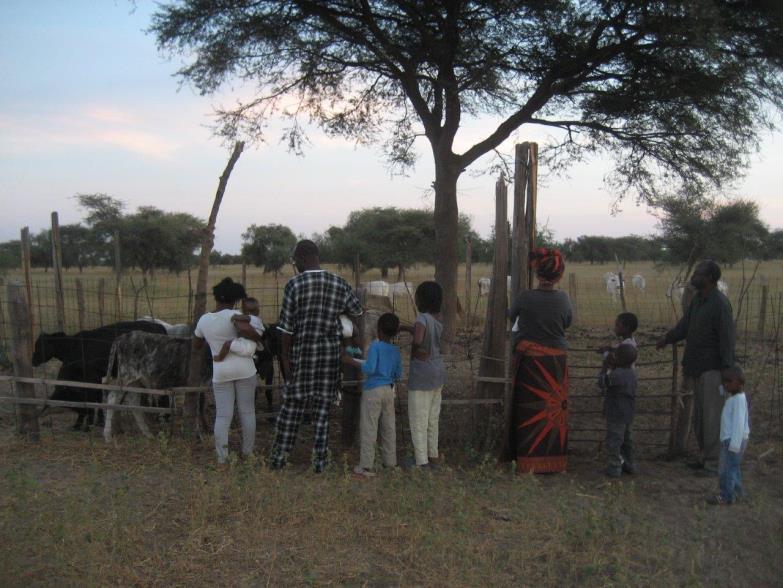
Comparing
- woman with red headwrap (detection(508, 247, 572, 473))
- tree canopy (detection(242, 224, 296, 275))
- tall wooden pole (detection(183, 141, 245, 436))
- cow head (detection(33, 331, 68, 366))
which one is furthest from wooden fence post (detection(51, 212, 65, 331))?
tree canopy (detection(242, 224, 296, 275))

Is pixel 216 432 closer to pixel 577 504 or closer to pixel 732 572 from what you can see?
pixel 577 504

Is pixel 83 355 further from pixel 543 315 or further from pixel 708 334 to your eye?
pixel 708 334

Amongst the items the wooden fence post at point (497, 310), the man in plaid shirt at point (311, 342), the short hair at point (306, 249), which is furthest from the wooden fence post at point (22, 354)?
the wooden fence post at point (497, 310)

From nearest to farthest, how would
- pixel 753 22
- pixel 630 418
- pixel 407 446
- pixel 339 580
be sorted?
pixel 339 580 → pixel 630 418 → pixel 407 446 → pixel 753 22

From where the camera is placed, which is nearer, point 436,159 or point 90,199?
point 436,159

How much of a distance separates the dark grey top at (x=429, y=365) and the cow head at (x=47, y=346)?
4.62 m

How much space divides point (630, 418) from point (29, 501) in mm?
4696

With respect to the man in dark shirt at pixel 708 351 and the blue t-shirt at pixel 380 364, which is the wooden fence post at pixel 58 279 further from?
the man in dark shirt at pixel 708 351

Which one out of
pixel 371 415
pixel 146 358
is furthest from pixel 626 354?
pixel 146 358

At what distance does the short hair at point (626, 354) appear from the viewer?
589 cm

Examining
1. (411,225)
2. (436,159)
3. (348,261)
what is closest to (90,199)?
(348,261)

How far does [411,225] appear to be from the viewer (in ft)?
101

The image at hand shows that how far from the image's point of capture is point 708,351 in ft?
19.2

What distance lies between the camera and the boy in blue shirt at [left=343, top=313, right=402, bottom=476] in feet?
18.9
